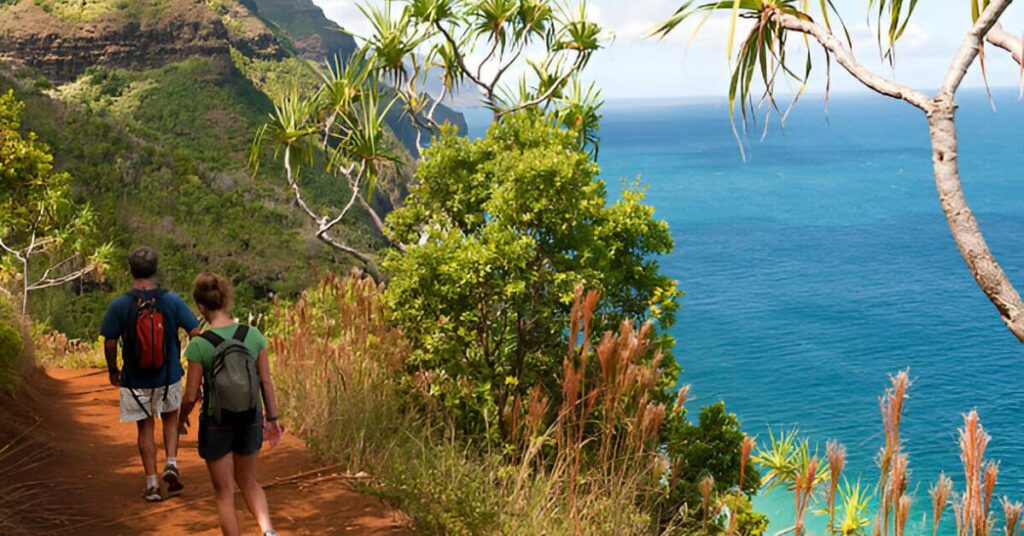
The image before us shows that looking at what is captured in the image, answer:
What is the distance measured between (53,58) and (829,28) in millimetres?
63217

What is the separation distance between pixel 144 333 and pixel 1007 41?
4063mm

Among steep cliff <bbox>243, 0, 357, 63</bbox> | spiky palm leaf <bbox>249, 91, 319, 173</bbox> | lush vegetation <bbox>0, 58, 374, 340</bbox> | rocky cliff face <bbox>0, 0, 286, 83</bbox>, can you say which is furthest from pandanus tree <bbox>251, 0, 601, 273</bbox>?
steep cliff <bbox>243, 0, 357, 63</bbox>

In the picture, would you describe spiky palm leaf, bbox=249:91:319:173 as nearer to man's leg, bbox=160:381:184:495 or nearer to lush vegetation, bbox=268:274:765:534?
lush vegetation, bbox=268:274:765:534

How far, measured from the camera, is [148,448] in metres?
4.78

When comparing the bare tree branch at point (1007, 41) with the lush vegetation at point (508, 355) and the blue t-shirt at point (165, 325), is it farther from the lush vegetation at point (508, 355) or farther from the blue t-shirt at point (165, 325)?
the blue t-shirt at point (165, 325)

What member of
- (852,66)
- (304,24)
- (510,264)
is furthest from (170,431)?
(304,24)

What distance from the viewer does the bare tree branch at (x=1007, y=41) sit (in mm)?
3799

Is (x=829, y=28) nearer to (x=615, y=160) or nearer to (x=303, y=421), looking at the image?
(x=303, y=421)

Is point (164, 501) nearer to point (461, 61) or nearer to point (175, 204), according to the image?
point (461, 61)

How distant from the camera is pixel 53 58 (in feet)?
193

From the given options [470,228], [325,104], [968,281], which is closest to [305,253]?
[325,104]

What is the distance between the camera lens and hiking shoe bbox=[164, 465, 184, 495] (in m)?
4.95

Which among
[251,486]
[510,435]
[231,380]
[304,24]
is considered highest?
→ [304,24]

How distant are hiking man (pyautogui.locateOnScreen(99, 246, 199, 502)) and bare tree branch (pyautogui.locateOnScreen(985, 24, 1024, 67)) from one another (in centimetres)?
374
